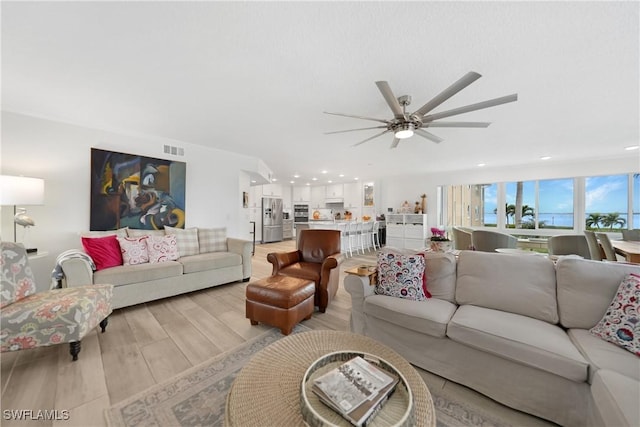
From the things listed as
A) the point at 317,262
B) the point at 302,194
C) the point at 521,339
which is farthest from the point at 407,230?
the point at 521,339

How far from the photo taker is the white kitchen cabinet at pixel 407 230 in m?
6.77

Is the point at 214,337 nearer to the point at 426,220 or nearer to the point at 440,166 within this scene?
the point at 440,166

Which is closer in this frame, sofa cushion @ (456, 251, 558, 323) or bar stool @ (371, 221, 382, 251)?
sofa cushion @ (456, 251, 558, 323)

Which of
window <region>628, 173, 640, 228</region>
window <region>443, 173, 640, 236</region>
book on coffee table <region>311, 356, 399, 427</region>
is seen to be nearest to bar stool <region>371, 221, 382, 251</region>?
window <region>443, 173, 640, 236</region>

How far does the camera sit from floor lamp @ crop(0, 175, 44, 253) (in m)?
2.23

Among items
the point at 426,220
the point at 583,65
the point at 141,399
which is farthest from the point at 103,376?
the point at 426,220

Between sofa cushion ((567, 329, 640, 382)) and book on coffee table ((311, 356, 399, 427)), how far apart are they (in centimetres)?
111

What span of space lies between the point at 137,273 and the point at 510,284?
3.83 m

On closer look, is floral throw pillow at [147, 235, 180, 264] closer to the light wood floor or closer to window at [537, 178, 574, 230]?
the light wood floor

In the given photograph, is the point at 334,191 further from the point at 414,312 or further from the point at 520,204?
the point at 414,312

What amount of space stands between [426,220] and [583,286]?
554cm

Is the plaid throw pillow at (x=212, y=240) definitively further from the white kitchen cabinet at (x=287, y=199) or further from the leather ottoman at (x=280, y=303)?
the white kitchen cabinet at (x=287, y=199)

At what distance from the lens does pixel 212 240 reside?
3814 millimetres

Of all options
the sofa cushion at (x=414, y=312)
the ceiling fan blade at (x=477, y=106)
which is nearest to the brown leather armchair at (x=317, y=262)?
the sofa cushion at (x=414, y=312)
